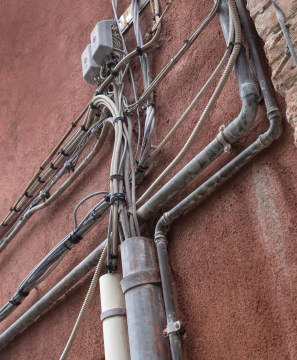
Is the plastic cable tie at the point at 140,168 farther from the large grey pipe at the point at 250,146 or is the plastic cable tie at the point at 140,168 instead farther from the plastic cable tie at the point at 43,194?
the plastic cable tie at the point at 43,194

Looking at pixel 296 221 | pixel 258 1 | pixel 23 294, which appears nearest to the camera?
pixel 296 221

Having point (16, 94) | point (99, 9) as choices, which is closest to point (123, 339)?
point (99, 9)

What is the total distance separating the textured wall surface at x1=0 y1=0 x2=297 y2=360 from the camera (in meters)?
1.24

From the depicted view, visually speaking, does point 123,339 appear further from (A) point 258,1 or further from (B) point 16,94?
(B) point 16,94

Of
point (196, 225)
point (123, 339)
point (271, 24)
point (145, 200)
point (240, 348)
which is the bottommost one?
point (240, 348)

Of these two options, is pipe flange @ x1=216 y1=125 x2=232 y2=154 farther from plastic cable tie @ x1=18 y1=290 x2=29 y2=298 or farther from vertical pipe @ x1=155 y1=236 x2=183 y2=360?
plastic cable tie @ x1=18 y1=290 x2=29 y2=298

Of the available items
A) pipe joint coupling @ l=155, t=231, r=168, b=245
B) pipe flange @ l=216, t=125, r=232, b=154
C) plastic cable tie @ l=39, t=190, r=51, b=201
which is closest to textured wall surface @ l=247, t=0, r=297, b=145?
pipe flange @ l=216, t=125, r=232, b=154

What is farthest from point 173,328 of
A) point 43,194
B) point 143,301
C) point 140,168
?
point 43,194

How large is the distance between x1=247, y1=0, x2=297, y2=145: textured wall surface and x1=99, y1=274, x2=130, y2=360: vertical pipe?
76cm

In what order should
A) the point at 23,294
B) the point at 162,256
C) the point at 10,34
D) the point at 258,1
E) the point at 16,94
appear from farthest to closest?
1. the point at 10,34
2. the point at 16,94
3. the point at 23,294
4. the point at 162,256
5. the point at 258,1

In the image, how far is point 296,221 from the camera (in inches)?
47.7

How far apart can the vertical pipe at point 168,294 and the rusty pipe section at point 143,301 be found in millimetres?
31

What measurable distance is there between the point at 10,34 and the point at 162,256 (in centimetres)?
261

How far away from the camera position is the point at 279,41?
1254mm
